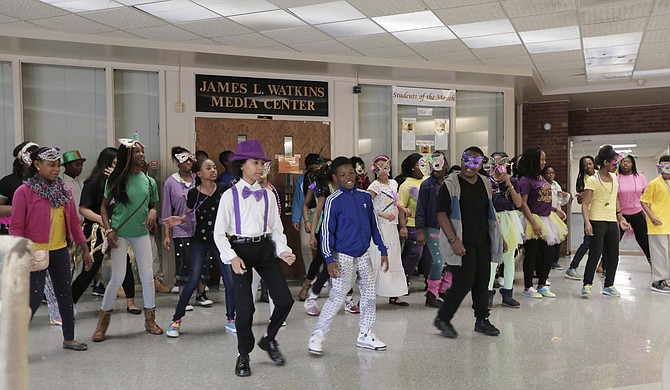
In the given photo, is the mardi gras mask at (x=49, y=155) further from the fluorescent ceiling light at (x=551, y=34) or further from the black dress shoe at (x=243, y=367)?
the fluorescent ceiling light at (x=551, y=34)

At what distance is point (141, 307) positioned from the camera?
20.3 feet

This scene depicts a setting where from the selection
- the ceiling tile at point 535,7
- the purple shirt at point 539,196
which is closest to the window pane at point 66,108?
the ceiling tile at point 535,7

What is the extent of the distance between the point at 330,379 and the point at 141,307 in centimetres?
315

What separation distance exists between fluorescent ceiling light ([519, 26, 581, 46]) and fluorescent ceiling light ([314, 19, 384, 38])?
1935 mm

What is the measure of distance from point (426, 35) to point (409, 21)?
2.30 ft

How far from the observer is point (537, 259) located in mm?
6527

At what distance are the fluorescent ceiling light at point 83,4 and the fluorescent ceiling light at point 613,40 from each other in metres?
5.88

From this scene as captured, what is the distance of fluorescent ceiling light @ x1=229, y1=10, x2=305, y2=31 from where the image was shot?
249 inches

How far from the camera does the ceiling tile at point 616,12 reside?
630 cm

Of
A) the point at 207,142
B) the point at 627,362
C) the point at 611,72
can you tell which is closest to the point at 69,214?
the point at 207,142

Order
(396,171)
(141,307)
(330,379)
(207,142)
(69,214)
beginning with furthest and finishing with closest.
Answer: (396,171)
(207,142)
(141,307)
(69,214)
(330,379)

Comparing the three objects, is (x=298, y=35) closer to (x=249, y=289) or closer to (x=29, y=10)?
(x=29, y=10)

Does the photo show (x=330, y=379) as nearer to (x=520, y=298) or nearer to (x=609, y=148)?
(x=520, y=298)

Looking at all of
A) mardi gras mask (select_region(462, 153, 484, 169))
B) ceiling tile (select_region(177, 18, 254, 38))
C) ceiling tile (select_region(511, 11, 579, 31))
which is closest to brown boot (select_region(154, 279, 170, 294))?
ceiling tile (select_region(177, 18, 254, 38))
